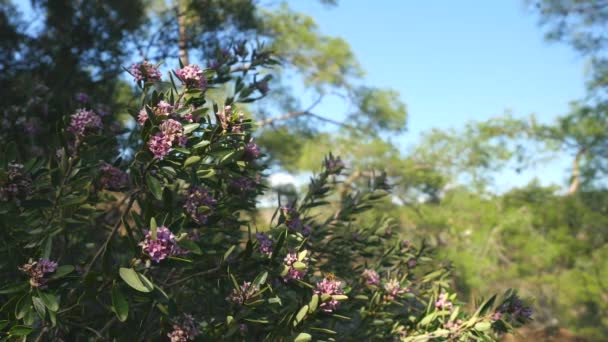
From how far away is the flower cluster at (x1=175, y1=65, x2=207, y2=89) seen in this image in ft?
6.02

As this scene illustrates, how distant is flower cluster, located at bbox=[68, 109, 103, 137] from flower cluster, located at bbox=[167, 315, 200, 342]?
78cm

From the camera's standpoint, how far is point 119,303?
1.49 m

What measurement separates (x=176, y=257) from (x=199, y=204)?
0.41 metres

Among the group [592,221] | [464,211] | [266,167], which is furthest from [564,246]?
[266,167]

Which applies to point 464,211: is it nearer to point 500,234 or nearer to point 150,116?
point 500,234

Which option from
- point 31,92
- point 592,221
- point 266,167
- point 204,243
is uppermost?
point 592,221

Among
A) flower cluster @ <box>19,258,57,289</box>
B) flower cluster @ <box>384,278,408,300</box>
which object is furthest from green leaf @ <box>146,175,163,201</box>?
flower cluster @ <box>384,278,408,300</box>

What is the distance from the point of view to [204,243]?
7.11 feet

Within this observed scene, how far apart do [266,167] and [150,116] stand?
0.98 m

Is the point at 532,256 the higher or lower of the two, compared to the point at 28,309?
higher

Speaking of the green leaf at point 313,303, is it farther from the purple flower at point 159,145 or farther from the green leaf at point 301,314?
the purple flower at point 159,145

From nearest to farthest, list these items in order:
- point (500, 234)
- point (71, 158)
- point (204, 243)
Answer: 1. point (71, 158)
2. point (204, 243)
3. point (500, 234)

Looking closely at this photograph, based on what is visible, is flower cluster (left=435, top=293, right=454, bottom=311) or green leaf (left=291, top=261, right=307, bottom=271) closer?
green leaf (left=291, top=261, right=307, bottom=271)

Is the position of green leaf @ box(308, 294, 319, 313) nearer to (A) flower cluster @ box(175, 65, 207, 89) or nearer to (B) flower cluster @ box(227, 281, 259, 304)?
(B) flower cluster @ box(227, 281, 259, 304)
